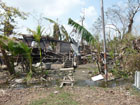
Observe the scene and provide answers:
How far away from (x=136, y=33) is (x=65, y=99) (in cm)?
722

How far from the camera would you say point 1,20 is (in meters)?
8.81

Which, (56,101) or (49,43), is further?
(49,43)

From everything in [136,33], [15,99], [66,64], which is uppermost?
[136,33]

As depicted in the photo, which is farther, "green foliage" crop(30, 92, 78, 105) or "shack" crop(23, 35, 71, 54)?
"shack" crop(23, 35, 71, 54)

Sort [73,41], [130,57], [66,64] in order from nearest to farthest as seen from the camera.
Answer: [130,57], [66,64], [73,41]

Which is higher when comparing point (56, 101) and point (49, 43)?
point (49, 43)

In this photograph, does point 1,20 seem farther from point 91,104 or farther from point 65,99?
point 91,104

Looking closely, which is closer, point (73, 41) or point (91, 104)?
point (91, 104)

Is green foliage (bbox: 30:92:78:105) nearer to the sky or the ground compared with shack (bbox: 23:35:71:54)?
nearer to the ground

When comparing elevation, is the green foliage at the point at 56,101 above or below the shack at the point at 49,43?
below

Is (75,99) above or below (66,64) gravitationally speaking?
below

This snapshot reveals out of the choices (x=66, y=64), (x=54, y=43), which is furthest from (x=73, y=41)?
(x=54, y=43)

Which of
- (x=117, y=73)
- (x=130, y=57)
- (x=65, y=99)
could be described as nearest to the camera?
(x=65, y=99)

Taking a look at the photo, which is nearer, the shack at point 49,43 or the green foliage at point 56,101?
the green foliage at point 56,101
